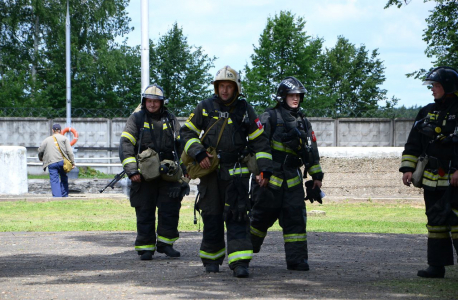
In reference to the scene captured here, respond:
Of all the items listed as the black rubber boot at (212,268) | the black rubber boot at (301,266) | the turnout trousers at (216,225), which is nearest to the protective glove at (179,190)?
the turnout trousers at (216,225)

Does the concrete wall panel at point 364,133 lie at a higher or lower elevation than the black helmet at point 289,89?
lower

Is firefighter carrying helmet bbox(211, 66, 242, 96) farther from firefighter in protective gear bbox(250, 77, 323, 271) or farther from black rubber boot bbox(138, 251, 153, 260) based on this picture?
black rubber boot bbox(138, 251, 153, 260)

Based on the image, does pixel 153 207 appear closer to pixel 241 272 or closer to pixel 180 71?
pixel 241 272

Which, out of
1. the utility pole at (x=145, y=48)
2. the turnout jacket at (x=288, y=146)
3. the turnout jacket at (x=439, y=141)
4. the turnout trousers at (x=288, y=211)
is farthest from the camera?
the utility pole at (x=145, y=48)

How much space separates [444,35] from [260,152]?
2475 centimetres

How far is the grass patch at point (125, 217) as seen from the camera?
43.2 ft

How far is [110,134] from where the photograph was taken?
3272 cm

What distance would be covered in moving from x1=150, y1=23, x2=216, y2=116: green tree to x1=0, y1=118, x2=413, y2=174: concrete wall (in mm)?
12103

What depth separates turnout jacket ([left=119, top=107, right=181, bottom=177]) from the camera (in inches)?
362

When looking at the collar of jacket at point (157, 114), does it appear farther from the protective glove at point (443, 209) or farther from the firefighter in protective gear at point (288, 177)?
the protective glove at point (443, 209)

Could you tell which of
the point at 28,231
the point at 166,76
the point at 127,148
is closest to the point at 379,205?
the point at 28,231

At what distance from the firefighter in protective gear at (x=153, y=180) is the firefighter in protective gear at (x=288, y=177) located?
138cm

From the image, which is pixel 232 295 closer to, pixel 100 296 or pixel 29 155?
pixel 100 296

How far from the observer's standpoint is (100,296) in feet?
20.9
